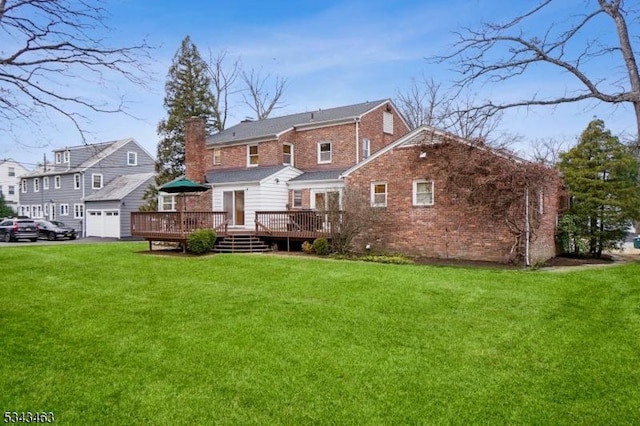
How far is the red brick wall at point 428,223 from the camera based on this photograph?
1455 centimetres

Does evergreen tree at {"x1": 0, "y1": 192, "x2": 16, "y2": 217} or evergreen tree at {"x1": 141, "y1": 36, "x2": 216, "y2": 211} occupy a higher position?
evergreen tree at {"x1": 141, "y1": 36, "x2": 216, "y2": 211}

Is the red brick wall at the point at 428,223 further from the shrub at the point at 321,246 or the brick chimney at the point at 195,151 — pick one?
the brick chimney at the point at 195,151

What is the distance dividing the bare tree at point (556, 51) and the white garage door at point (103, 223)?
100 ft

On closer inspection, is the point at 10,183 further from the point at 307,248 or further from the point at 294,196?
the point at 307,248

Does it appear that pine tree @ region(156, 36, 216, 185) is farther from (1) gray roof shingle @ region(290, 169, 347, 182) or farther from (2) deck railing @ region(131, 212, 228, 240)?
(2) deck railing @ region(131, 212, 228, 240)

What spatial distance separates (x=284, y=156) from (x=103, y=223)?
18.6 metres

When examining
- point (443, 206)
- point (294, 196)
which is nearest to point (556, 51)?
point (443, 206)

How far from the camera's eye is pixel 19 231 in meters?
28.9

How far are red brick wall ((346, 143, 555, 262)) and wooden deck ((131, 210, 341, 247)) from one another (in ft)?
5.44

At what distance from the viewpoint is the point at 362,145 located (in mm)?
22984

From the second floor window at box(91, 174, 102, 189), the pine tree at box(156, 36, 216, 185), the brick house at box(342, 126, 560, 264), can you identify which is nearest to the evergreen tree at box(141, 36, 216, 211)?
the pine tree at box(156, 36, 216, 185)

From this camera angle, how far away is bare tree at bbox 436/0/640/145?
7.66m

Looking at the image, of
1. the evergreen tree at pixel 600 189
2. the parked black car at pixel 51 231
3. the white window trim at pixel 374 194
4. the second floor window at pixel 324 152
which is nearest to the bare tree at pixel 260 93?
the second floor window at pixel 324 152

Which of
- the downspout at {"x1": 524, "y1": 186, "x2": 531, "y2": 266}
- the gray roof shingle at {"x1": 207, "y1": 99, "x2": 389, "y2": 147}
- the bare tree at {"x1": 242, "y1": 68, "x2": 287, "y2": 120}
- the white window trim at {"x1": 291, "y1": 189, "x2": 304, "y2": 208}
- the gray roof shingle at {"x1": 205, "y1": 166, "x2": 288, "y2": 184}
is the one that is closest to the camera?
the downspout at {"x1": 524, "y1": 186, "x2": 531, "y2": 266}
